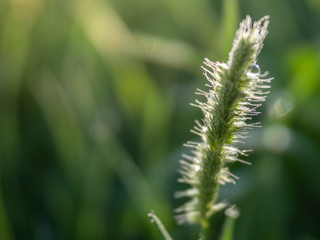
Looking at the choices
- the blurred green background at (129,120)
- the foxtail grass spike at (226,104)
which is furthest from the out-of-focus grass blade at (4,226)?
the foxtail grass spike at (226,104)

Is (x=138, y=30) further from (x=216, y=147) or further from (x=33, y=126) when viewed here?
(x=216, y=147)

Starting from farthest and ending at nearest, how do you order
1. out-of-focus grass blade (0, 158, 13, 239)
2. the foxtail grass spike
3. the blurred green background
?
1. the blurred green background
2. out-of-focus grass blade (0, 158, 13, 239)
3. the foxtail grass spike

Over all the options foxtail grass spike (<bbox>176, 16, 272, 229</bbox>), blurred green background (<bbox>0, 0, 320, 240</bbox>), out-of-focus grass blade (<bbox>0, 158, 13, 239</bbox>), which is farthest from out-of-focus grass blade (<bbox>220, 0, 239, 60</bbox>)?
out-of-focus grass blade (<bbox>0, 158, 13, 239</bbox>)

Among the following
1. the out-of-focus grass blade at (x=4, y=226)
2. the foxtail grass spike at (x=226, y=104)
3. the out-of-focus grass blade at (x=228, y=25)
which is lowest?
the out-of-focus grass blade at (x=4, y=226)

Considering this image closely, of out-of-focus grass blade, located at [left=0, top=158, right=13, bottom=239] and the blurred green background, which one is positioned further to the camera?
the blurred green background

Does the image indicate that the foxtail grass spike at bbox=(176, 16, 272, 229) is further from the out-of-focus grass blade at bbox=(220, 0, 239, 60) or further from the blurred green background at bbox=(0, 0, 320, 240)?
the out-of-focus grass blade at bbox=(220, 0, 239, 60)

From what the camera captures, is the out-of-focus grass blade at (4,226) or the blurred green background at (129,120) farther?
the blurred green background at (129,120)

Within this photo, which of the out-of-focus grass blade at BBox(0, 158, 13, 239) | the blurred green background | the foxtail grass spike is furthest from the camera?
the blurred green background

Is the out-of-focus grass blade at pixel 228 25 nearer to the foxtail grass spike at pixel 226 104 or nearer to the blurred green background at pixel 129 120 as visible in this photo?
the blurred green background at pixel 129 120
